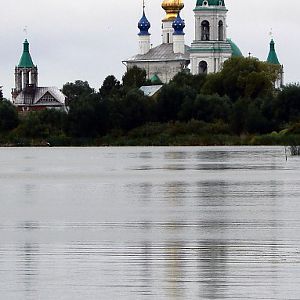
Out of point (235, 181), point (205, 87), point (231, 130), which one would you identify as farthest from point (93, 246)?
point (205, 87)

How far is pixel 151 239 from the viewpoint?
17031 mm

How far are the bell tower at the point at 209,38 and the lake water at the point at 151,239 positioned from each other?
3626 inches

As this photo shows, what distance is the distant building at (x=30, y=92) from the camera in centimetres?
13125

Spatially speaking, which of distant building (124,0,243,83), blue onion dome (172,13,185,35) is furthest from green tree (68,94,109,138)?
blue onion dome (172,13,185,35)

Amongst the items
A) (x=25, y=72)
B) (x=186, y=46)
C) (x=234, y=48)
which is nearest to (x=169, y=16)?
(x=186, y=46)

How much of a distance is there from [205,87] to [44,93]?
5450cm

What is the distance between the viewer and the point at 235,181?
1222 inches

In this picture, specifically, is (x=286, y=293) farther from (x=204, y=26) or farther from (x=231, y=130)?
(x=204, y=26)

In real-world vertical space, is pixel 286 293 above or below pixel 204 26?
below

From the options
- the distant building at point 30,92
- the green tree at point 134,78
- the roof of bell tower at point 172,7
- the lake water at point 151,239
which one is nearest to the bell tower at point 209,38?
the roof of bell tower at point 172,7

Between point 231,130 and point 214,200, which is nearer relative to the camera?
point 214,200

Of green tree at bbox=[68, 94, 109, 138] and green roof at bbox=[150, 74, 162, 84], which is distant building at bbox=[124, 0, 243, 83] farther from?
green tree at bbox=[68, 94, 109, 138]

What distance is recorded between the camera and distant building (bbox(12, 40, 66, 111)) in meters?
131

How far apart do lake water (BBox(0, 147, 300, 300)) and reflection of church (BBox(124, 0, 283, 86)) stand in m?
89.4
